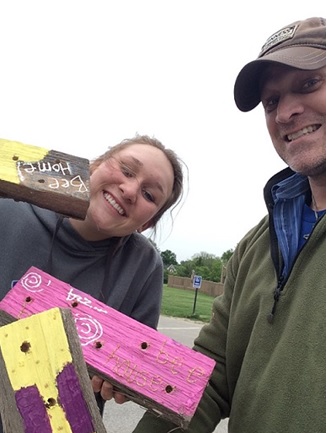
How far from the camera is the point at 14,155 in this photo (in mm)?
1058

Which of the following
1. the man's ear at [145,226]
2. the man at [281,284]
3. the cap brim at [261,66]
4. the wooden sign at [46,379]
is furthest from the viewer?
the man's ear at [145,226]

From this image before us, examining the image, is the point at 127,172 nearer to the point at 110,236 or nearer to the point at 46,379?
the point at 110,236

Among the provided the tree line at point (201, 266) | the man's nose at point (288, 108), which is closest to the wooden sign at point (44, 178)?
the man's nose at point (288, 108)

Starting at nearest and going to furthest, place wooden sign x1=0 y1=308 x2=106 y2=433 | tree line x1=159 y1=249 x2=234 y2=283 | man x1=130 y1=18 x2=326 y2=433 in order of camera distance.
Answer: wooden sign x1=0 y1=308 x2=106 y2=433
man x1=130 y1=18 x2=326 y2=433
tree line x1=159 y1=249 x2=234 y2=283

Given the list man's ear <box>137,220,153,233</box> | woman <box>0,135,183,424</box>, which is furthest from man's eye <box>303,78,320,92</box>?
man's ear <box>137,220,153,233</box>

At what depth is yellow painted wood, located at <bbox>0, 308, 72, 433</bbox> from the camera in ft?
2.65

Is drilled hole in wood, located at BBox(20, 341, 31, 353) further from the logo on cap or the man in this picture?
the logo on cap

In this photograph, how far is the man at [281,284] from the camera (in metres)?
1.36

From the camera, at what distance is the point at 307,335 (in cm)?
136

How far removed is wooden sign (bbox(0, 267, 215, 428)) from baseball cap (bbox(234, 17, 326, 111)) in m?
1.10

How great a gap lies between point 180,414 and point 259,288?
641mm

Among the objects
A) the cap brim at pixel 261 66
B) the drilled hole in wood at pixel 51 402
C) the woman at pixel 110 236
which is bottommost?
the drilled hole in wood at pixel 51 402

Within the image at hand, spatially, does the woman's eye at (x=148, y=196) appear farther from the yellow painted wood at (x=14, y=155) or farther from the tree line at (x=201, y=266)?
the tree line at (x=201, y=266)

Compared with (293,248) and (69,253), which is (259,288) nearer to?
(293,248)
